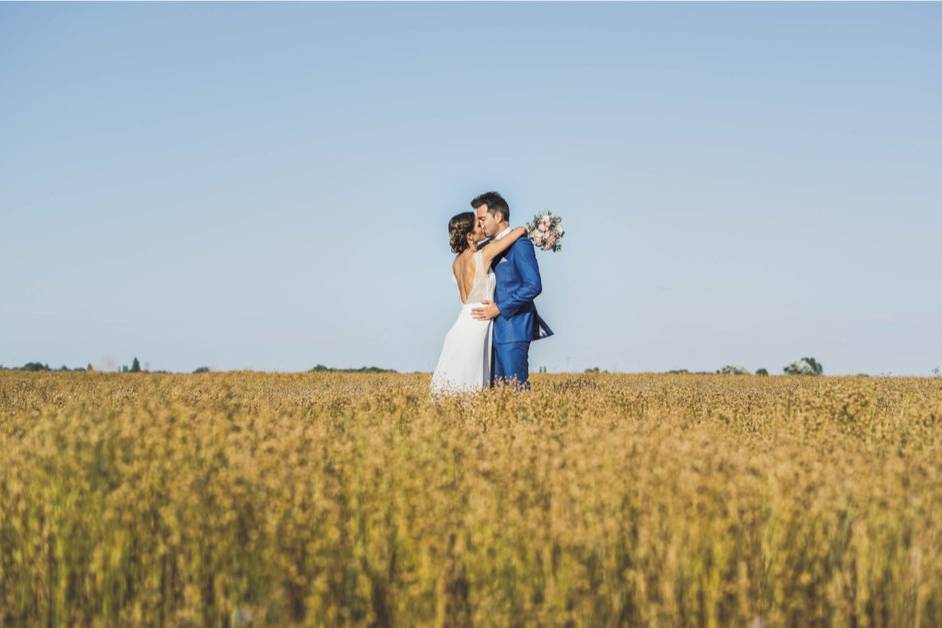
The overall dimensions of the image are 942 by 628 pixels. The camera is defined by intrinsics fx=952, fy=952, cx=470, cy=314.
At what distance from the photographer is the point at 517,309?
941cm

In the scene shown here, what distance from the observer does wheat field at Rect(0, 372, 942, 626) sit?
133 inches

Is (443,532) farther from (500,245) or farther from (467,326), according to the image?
(467,326)

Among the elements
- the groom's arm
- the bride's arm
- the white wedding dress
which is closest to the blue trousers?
the white wedding dress

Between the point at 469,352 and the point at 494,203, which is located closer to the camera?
the point at 494,203

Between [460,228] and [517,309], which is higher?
[460,228]

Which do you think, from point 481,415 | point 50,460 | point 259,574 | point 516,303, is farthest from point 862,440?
point 50,460

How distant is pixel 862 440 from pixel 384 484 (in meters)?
4.46

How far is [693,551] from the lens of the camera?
3527mm

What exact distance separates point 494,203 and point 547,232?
197cm

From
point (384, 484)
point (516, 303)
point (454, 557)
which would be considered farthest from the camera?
point (516, 303)

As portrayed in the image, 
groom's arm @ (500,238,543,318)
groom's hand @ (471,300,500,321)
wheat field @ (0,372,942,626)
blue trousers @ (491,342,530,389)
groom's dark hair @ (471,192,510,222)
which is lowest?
wheat field @ (0,372,942,626)

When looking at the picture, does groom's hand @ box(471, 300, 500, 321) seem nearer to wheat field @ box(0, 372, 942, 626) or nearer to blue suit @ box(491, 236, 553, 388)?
blue suit @ box(491, 236, 553, 388)

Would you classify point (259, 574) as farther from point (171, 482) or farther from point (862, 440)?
point (862, 440)

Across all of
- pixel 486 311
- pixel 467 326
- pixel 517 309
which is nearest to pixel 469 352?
pixel 467 326
